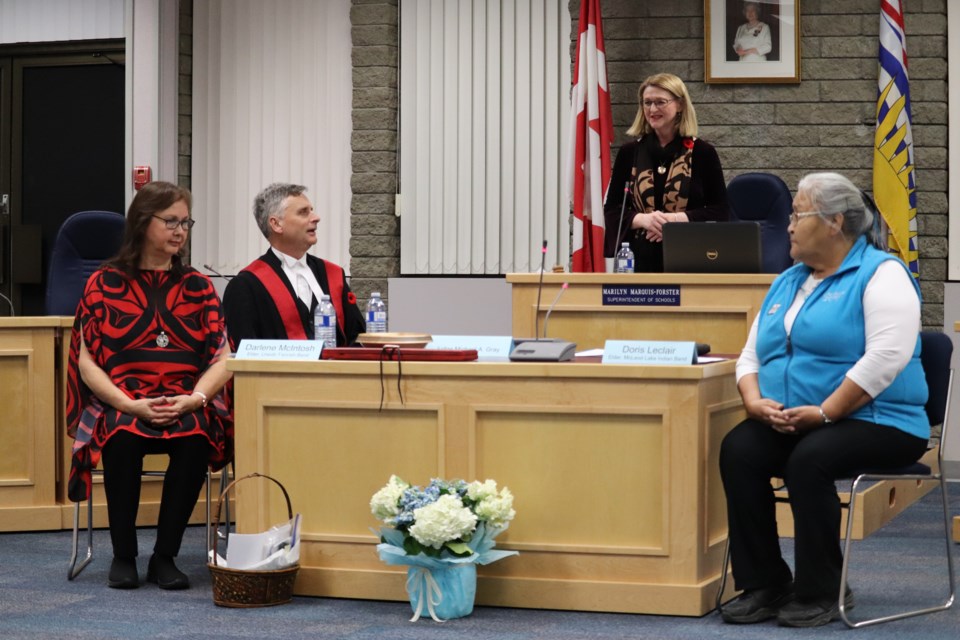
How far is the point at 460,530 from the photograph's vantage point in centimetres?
334

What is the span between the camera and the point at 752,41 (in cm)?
655

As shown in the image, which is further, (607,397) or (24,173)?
(24,173)

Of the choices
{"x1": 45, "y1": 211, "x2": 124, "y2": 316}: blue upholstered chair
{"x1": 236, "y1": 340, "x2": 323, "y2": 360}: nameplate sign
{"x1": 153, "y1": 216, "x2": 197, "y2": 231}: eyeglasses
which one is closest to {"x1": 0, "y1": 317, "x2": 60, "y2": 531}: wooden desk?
{"x1": 45, "y1": 211, "x2": 124, "y2": 316}: blue upholstered chair

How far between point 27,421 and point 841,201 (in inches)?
117

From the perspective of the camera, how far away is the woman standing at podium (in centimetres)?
512

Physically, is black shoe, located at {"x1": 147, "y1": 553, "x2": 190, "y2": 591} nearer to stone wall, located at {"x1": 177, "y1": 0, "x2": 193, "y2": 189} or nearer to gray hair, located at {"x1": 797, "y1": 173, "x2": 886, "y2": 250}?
gray hair, located at {"x1": 797, "y1": 173, "x2": 886, "y2": 250}

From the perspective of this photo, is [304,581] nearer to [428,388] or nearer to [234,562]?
[234,562]

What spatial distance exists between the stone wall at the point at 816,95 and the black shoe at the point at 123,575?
3615 mm

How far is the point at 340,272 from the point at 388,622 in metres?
1.56

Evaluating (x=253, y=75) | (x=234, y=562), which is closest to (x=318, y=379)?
(x=234, y=562)

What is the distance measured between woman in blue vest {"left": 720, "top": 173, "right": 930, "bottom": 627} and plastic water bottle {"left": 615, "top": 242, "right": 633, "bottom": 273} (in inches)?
61.7

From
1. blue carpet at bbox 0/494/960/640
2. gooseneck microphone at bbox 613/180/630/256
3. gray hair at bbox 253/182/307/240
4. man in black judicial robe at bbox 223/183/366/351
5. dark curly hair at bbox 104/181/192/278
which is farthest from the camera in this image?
gooseneck microphone at bbox 613/180/630/256

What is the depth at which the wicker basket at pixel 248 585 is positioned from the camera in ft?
11.7

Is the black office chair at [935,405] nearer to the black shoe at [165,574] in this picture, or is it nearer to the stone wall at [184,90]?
the black shoe at [165,574]
